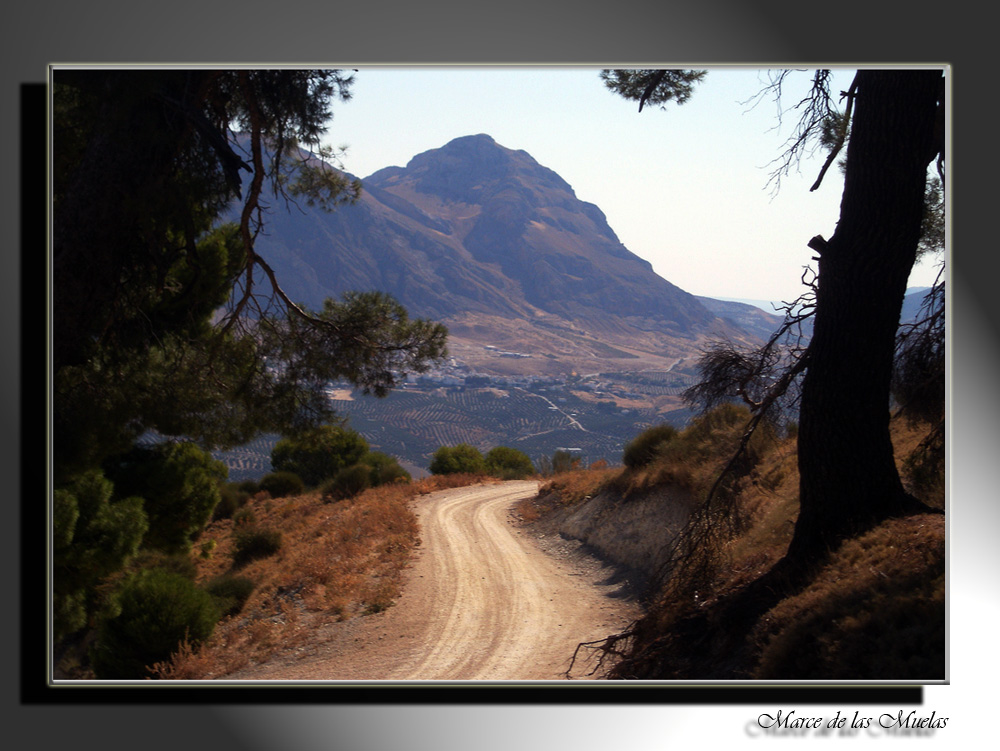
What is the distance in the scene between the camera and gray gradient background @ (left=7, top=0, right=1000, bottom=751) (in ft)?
15.4

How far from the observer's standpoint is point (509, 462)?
4016cm

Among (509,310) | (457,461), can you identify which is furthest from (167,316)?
(509,310)

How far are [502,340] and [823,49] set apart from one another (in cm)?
4185

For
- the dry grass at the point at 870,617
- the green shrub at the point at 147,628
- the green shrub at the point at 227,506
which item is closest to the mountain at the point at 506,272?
the green shrub at the point at 227,506

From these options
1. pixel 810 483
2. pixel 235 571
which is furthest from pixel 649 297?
pixel 810 483

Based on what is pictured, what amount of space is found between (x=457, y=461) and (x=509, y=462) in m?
4.37

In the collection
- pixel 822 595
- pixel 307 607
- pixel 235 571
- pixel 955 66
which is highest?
pixel 955 66

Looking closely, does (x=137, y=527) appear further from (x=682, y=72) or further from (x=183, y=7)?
(x=682, y=72)

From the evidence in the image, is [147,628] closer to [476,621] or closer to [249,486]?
[476,621]

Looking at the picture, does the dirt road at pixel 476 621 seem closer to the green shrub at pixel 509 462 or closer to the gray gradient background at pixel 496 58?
the gray gradient background at pixel 496 58

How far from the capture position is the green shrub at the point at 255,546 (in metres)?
17.7

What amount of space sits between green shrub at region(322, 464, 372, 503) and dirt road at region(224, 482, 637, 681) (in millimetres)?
12783

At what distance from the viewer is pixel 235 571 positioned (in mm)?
16891

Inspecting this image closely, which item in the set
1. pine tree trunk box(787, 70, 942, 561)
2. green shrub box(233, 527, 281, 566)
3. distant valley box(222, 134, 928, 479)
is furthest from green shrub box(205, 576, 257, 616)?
distant valley box(222, 134, 928, 479)
